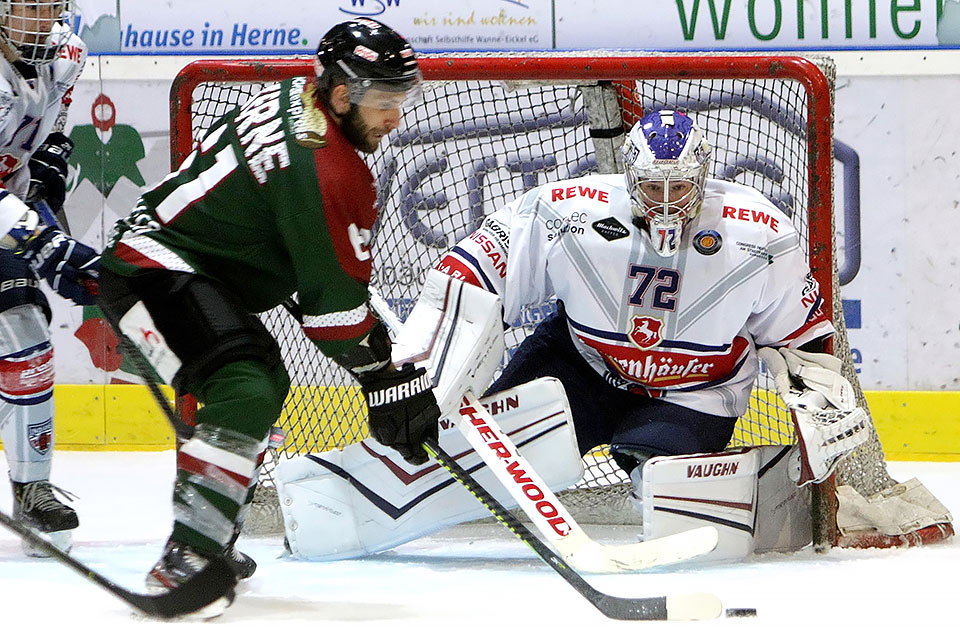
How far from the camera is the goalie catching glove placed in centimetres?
264

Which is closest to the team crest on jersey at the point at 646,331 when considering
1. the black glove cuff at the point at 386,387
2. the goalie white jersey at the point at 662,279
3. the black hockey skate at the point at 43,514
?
the goalie white jersey at the point at 662,279

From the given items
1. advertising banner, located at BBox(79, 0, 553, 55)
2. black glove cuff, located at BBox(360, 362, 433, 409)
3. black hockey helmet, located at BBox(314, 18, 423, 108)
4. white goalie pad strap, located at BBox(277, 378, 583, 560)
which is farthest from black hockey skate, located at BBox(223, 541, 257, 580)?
advertising banner, located at BBox(79, 0, 553, 55)

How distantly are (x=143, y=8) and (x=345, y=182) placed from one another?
105 inches

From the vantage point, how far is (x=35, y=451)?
2.83m

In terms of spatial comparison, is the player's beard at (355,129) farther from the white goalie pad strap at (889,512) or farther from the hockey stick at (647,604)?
the white goalie pad strap at (889,512)

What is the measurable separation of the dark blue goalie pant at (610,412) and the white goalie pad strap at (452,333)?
0.21m

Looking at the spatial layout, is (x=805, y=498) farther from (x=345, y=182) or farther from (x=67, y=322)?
(x=67, y=322)

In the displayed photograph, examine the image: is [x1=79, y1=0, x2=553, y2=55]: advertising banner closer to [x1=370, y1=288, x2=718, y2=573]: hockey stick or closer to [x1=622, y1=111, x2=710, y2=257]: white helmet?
[x1=622, y1=111, x2=710, y2=257]: white helmet

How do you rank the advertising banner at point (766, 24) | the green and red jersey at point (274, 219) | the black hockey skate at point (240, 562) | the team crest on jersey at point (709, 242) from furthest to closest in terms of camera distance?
the advertising banner at point (766, 24), the team crest on jersey at point (709, 242), the black hockey skate at point (240, 562), the green and red jersey at point (274, 219)

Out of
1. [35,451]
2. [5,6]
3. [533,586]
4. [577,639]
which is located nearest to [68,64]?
[5,6]

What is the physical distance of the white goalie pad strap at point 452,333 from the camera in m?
2.66

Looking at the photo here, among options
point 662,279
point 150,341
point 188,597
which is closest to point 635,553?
point 662,279

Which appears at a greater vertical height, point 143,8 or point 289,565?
point 143,8

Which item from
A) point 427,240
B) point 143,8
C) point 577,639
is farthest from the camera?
point 143,8
